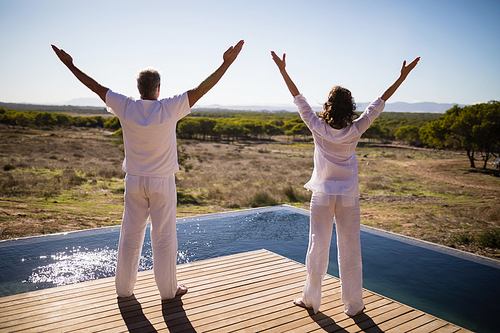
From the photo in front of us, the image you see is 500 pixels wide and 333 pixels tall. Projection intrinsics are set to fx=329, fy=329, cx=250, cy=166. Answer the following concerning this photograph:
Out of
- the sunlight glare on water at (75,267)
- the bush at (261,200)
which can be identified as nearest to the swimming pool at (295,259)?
the sunlight glare on water at (75,267)

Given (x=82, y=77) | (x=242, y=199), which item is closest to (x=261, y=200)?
(x=242, y=199)

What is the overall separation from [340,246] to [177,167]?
46.0 inches

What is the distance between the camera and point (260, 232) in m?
5.04

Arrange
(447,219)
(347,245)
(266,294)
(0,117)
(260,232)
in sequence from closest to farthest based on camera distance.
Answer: (347,245) → (266,294) → (260,232) → (447,219) → (0,117)

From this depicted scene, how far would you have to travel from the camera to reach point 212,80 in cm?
196

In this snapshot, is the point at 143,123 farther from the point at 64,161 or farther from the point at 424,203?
the point at 64,161

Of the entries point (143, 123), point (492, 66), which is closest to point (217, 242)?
point (143, 123)

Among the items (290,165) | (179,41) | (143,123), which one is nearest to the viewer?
(143,123)

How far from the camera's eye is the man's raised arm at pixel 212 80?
195cm

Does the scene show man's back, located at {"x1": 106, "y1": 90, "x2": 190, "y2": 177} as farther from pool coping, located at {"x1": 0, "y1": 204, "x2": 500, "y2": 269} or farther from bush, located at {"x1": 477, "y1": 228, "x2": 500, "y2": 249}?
bush, located at {"x1": 477, "y1": 228, "x2": 500, "y2": 249}

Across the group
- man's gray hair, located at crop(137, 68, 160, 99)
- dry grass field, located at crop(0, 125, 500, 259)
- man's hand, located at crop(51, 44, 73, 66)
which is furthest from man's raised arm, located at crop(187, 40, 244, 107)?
dry grass field, located at crop(0, 125, 500, 259)

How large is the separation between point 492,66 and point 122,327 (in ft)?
87.6

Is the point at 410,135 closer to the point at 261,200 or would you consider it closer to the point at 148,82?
the point at 261,200

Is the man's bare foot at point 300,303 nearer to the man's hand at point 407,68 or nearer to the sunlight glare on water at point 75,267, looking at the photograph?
the man's hand at point 407,68
